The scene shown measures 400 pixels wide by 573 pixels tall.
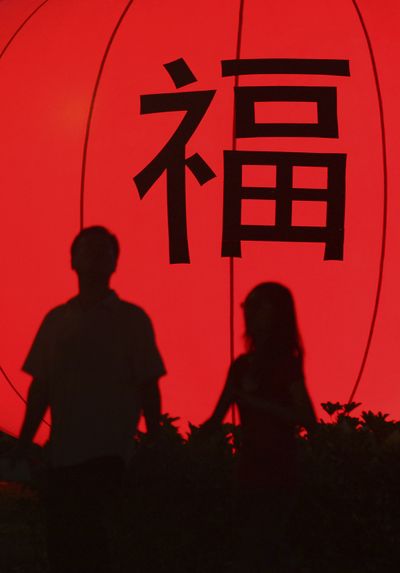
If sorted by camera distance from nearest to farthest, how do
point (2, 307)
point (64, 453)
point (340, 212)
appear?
point (64, 453) < point (340, 212) < point (2, 307)

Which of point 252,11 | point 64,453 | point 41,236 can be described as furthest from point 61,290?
point 64,453

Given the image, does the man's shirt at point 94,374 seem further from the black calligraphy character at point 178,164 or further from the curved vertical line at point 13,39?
the curved vertical line at point 13,39

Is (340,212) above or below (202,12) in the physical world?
below

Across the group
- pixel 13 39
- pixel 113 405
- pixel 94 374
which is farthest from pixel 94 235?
pixel 13 39

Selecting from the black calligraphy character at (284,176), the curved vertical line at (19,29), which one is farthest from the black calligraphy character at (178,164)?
the curved vertical line at (19,29)

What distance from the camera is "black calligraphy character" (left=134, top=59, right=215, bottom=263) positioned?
17.3ft

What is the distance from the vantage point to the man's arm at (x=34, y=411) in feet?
12.3

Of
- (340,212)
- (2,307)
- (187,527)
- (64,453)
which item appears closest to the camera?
(64,453)

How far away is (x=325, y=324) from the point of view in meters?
5.37

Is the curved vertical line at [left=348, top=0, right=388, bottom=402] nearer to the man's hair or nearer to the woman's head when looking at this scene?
the woman's head

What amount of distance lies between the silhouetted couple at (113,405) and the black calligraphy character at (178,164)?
142 cm

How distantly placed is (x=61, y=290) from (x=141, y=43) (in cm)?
126

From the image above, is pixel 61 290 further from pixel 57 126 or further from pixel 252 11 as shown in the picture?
pixel 252 11

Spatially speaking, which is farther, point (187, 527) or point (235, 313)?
point (235, 313)
